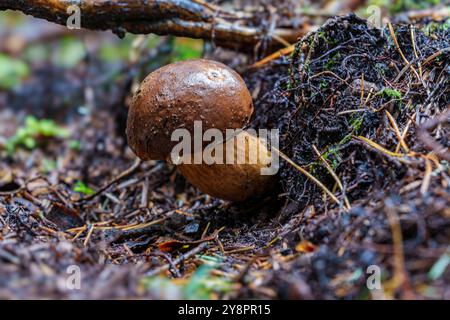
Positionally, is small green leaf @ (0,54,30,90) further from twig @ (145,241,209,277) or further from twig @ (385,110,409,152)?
twig @ (385,110,409,152)

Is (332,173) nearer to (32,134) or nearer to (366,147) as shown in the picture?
(366,147)

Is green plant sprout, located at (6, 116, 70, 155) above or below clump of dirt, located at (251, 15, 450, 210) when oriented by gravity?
above

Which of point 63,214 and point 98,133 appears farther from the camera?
point 98,133

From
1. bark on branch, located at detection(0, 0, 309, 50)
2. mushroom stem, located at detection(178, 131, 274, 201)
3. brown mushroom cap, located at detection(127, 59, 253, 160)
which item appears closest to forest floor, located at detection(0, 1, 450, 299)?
mushroom stem, located at detection(178, 131, 274, 201)

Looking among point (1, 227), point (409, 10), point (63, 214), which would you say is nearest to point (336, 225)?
point (1, 227)

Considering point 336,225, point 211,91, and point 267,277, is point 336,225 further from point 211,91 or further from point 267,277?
point 211,91
